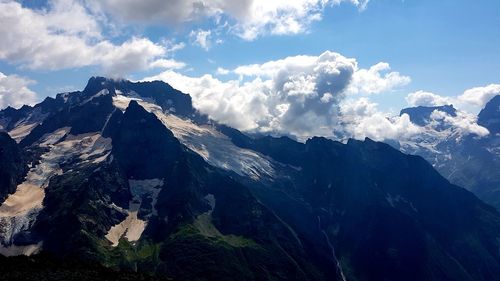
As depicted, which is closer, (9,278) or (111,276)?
(9,278)

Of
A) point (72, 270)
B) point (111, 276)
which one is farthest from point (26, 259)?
point (111, 276)

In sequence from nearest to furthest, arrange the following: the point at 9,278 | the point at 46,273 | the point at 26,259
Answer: the point at 9,278
the point at 46,273
the point at 26,259

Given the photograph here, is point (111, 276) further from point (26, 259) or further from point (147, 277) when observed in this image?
point (26, 259)

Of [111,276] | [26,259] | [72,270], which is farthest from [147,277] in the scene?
[26,259]

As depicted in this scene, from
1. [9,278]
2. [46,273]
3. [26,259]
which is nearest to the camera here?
[9,278]

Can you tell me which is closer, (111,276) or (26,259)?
(111,276)

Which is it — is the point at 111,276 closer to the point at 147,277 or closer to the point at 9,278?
the point at 147,277

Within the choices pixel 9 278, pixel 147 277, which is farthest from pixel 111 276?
pixel 9 278

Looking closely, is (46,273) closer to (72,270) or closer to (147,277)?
(72,270)

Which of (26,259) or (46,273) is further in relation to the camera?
(26,259)
